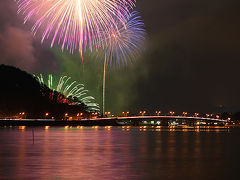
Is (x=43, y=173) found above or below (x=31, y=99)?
below

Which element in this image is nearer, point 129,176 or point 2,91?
point 129,176

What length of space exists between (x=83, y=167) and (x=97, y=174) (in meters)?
3.11

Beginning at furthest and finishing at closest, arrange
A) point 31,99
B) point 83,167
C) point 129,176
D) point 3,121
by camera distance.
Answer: point 31,99
point 3,121
point 83,167
point 129,176

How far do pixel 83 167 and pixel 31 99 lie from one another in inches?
6830

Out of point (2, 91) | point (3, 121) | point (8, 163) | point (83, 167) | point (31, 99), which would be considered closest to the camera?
point (83, 167)

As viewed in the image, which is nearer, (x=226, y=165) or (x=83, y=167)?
(x=83, y=167)

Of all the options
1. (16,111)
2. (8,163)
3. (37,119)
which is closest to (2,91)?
(16,111)

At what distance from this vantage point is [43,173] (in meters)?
22.8

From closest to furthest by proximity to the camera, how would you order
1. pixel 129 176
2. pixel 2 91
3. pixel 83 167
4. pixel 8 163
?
pixel 129 176 < pixel 83 167 < pixel 8 163 < pixel 2 91

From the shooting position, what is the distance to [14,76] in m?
191

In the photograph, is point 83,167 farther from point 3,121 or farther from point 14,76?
point 14,76

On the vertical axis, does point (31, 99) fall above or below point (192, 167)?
above

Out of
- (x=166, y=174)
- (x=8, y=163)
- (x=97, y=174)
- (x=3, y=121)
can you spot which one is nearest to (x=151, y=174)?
(x=166, y=174)

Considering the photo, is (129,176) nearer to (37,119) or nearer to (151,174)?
(151,174)
